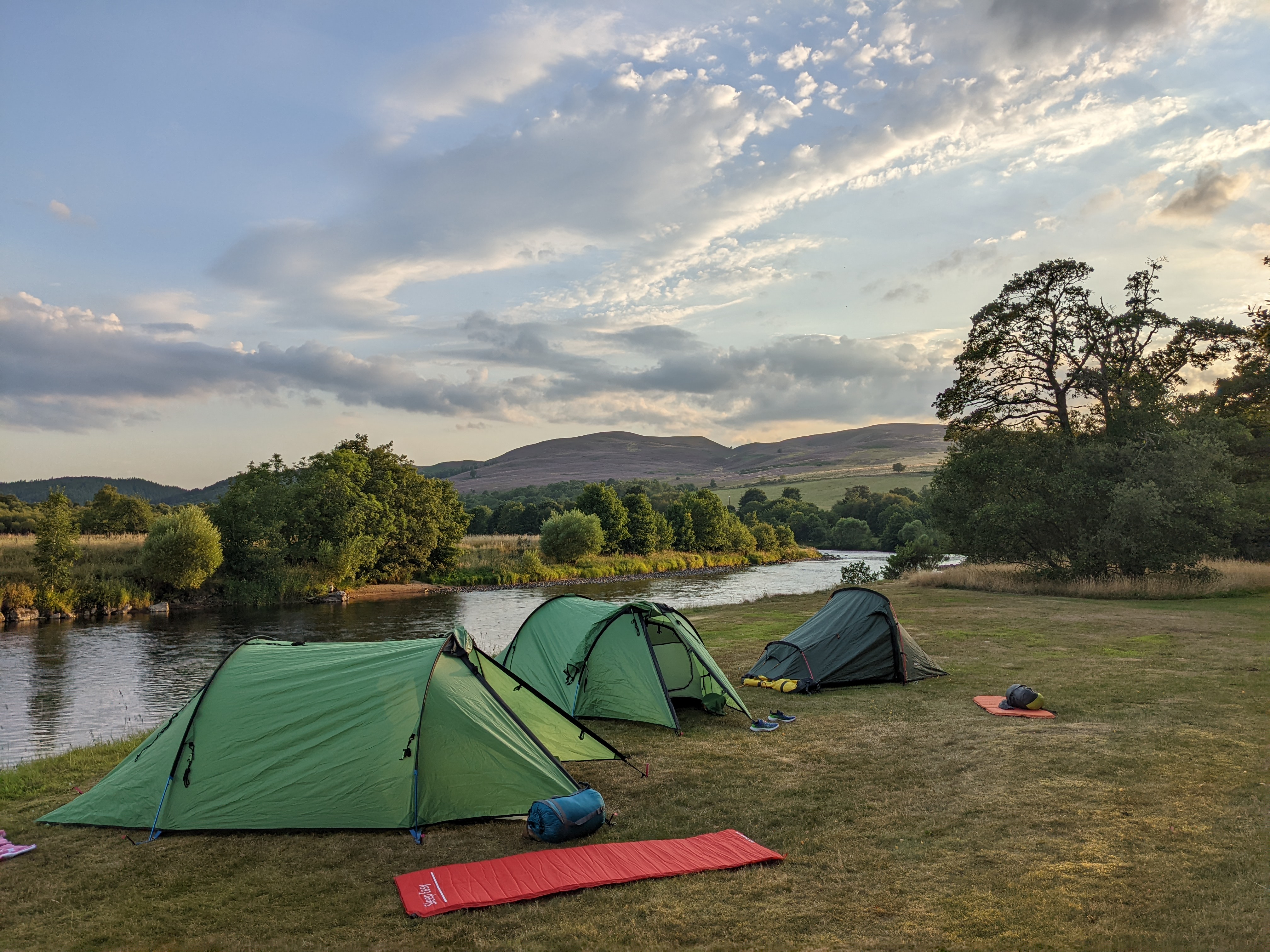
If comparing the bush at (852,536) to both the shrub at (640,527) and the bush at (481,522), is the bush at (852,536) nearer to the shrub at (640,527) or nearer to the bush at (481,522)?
the shrub at (640,527)

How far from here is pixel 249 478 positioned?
152 feet

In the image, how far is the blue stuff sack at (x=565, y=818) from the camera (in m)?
7.22

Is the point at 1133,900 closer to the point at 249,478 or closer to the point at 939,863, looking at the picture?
the point at 939,863

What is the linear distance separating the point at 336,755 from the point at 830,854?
5009 millimetres

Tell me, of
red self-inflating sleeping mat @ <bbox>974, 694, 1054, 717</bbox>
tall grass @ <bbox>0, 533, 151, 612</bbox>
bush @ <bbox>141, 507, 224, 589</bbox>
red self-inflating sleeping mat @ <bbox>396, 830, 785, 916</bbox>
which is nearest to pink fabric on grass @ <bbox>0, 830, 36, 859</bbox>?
red self-inflating sleeping mat @ <bbox>396, 830, 785, 916</bbox>

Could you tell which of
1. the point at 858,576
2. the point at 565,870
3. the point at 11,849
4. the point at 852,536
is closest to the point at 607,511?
the point at 858,576

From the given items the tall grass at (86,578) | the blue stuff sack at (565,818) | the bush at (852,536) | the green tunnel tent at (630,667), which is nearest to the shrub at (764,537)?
the bush at (852,536)

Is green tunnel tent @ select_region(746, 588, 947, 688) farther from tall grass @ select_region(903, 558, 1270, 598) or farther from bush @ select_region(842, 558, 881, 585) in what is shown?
bush @ select_region(842, 558, 881, 585)

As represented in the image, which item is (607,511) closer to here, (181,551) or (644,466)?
(181,551)

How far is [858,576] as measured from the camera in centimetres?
3956

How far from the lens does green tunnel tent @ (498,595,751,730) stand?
11.9 metres

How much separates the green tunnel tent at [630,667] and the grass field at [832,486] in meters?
112

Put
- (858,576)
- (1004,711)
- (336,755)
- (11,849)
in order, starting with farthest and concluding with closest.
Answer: (858,576), (1004,711), (336,755), (11,849)

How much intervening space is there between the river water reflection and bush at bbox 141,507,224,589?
2618mm
